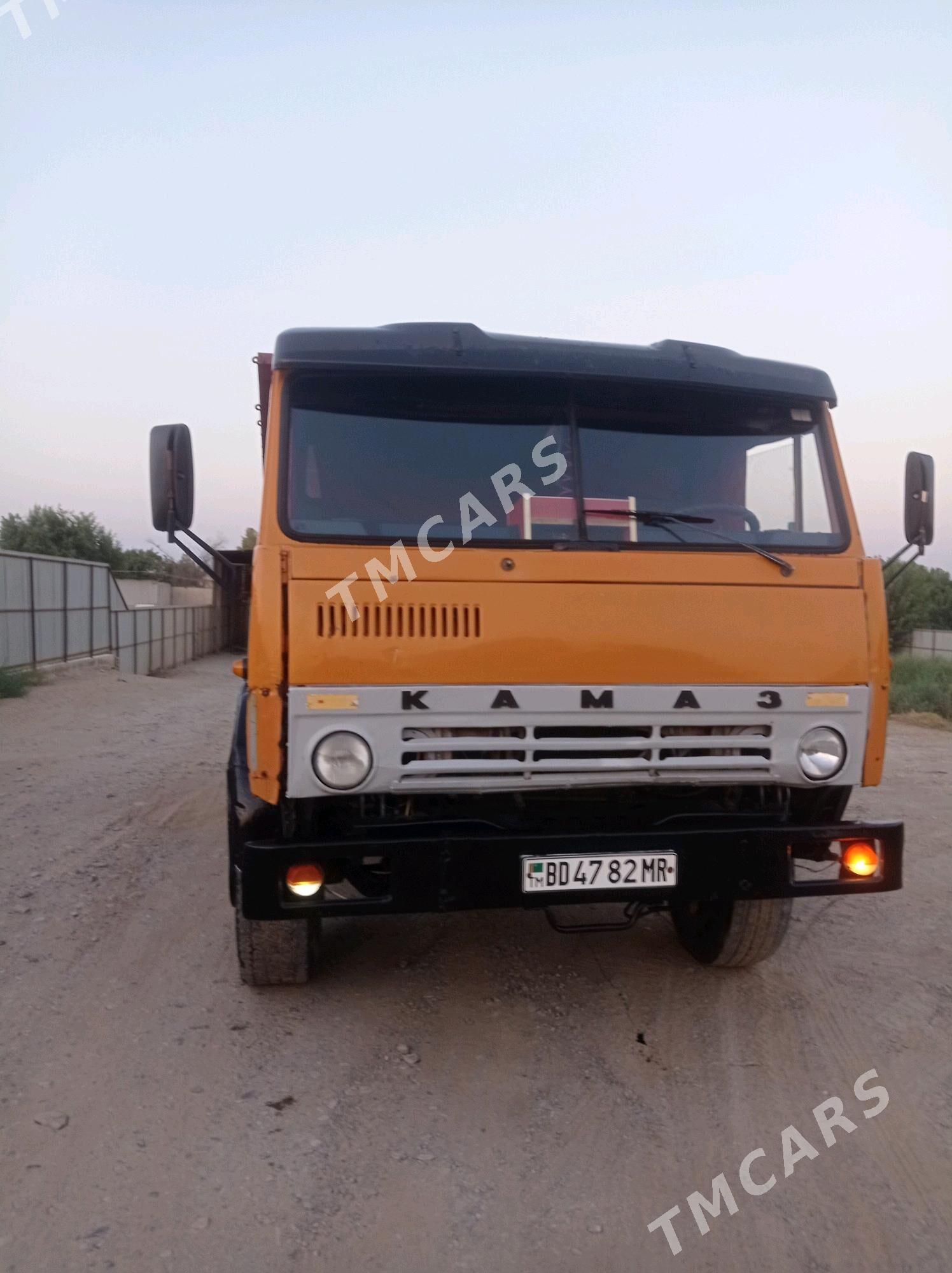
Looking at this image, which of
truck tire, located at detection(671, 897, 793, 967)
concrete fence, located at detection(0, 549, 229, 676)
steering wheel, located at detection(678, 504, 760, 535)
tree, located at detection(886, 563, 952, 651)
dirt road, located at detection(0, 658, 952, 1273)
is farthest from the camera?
tree, located at detection(886, 563, 952, 651)

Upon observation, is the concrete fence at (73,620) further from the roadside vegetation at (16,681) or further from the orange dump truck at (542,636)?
the orange dump truck at (542,636)

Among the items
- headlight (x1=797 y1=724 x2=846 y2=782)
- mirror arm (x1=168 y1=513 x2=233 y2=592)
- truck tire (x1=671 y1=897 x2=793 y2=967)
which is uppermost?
mirror arm (x1=168 y1=513 x2=233 y2=592)

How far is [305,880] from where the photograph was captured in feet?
11.3

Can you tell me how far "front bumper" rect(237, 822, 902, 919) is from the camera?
3367mm

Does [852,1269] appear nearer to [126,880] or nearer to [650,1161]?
[650,1161]

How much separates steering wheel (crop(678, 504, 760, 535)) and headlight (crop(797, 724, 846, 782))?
2.75 ft

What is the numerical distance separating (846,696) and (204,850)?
436 cm

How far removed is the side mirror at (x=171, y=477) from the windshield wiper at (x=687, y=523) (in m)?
1.67

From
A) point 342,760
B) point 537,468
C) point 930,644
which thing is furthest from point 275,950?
point 930,644

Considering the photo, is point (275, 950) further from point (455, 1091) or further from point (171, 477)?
point (171, 477)

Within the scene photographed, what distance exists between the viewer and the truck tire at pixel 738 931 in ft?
13.8

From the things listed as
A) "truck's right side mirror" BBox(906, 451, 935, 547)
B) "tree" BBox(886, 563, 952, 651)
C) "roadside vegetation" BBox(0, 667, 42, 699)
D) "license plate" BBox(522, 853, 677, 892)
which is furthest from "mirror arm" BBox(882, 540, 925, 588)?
"tree" BBox(886, 563, 952, 651)

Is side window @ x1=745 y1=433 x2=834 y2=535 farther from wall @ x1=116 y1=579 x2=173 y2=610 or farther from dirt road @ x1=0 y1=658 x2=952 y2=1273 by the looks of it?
wall @ x1=116 y1=579 x2=173 y2=610

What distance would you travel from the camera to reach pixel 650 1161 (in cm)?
295
